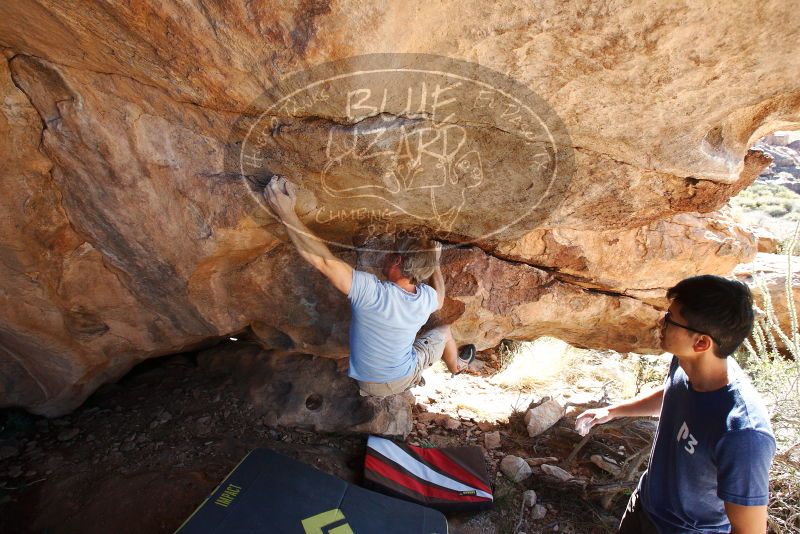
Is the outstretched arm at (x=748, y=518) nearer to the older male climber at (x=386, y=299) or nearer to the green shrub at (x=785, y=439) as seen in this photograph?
the older male climber at (x=386, y=299)

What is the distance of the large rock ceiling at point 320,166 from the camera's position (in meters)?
1.47

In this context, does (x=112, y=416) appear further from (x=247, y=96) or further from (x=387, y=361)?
(x=247, y=96)

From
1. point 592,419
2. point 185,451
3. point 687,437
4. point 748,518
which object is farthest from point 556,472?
point 185,451

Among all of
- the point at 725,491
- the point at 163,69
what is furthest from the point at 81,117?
the point at 725,491

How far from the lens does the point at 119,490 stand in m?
2.65

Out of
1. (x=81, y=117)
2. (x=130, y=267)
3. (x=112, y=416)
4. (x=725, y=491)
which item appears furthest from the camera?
(x=112, y=416)

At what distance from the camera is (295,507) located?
229 centimetres

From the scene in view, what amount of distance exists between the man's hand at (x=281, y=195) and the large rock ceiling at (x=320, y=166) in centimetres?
9

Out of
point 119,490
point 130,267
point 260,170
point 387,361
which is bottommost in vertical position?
point 119,490

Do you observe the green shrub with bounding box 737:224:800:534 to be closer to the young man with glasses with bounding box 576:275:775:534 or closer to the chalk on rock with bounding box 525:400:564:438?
the chalk on rock with bounding box 525:400:564:438

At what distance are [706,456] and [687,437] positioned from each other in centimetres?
8

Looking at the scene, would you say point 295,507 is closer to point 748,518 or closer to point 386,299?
point 386,299

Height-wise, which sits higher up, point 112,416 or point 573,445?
point 573,445

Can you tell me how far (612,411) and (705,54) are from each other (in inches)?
65.2
